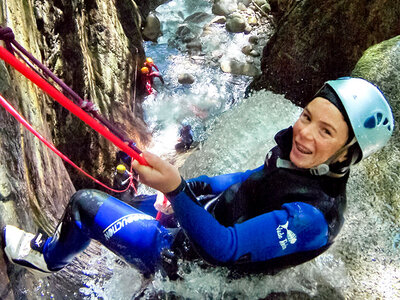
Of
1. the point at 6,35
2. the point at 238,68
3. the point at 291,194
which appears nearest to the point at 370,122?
the point at 291,194

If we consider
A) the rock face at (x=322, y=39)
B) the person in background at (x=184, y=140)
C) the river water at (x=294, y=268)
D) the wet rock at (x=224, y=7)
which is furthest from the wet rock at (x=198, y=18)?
the river water at (x=294, y=268)

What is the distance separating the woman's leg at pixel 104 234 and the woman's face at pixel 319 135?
0.95 meters

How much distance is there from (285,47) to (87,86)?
3.17 meters

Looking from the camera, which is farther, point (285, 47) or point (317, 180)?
point (285, 47)

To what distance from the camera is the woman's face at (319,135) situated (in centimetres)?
158

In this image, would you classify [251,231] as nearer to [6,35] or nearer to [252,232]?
[252,232]

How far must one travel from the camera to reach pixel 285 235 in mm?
1547

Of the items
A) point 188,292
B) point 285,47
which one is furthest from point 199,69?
point 188,292

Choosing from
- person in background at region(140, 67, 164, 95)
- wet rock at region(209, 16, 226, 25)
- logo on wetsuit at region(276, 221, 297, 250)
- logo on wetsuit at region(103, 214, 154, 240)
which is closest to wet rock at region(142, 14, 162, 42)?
wet rock at region(209, 16, 226, 25)

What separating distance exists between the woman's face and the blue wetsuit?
9 centimetres

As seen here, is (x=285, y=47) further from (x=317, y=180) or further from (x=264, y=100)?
(x=317, y=180)

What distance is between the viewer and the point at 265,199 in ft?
5.75

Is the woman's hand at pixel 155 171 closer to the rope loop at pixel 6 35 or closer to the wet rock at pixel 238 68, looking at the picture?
the rope loop at pixel 6 35

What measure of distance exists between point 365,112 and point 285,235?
70cm
